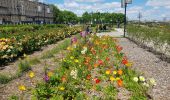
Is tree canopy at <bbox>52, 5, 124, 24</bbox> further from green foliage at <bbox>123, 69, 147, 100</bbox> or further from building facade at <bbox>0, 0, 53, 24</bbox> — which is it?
green foliage at <bbox>123, 69, 147, 100</bbox>

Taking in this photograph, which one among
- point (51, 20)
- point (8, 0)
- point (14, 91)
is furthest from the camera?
point (51, 20)

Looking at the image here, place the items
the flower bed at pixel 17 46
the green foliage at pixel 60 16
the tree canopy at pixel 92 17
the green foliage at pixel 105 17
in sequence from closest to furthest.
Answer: the flower bed at pixel 17 46
the green foliage at pixel 105 17
the tree canopy at pixel 92 17
the green foliage at pixel 60 16

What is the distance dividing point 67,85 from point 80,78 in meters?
1.44

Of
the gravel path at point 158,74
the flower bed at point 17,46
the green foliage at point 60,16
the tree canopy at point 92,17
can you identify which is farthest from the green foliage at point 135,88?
the green foliage at point 60,16

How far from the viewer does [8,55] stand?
1379cm

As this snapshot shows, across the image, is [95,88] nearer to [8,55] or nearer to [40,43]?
[8,55]

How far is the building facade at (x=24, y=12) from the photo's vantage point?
6956 centimetres

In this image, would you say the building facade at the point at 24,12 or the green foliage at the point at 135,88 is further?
the building facade at the point at 24,12

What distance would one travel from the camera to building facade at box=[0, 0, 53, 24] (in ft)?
228

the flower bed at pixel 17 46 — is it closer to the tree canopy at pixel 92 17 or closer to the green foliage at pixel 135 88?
the green foliage at pixel 135 88

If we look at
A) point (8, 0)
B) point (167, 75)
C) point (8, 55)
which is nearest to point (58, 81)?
point (167, 75)

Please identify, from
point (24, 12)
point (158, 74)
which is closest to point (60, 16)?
point (24, 12)

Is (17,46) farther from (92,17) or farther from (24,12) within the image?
(92,17)

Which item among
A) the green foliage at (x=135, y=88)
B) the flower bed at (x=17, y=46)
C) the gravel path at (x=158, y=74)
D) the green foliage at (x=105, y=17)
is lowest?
the gravel path at (x=158, y=74)
